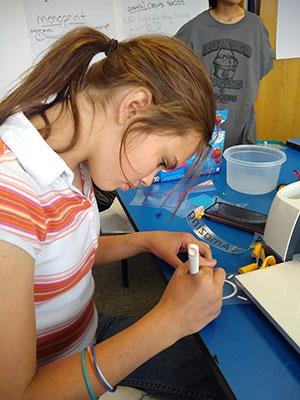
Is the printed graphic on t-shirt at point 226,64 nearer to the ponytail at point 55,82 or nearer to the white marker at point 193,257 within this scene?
the ponytail at point 55,82

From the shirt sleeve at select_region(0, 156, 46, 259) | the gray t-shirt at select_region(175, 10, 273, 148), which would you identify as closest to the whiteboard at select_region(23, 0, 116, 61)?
the gray t-shirt at select_region(175, 10, 273, 148)

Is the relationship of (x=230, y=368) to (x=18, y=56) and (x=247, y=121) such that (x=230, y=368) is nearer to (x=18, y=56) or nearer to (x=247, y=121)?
(x=247, y=121)

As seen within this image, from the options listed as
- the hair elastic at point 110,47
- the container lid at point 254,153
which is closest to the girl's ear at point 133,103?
the hair elastic at point 110,47

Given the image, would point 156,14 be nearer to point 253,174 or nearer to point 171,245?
point 253,174

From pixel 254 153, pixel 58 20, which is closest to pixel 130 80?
pixel 254 153

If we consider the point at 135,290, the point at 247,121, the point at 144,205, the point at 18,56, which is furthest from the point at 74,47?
the point at 18,56

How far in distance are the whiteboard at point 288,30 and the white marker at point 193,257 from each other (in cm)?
242

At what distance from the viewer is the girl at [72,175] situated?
1.48 feet

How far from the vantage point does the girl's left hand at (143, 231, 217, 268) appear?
2.31ft

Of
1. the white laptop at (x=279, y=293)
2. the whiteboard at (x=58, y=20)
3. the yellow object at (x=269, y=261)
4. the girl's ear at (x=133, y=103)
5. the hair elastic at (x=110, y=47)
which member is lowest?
the yellow object at (x=269, y=261)

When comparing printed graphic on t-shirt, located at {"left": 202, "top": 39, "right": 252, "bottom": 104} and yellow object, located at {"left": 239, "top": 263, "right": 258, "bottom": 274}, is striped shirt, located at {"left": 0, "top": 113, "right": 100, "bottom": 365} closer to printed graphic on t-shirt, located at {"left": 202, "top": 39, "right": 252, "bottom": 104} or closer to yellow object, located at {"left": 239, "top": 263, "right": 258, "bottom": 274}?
yellow object, located at {"left": 239, "top": 263, "right": 258, "bottom": 274}

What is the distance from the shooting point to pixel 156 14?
232 cm

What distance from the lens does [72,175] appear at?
0.59 meters

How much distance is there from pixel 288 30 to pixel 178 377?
2552mm
